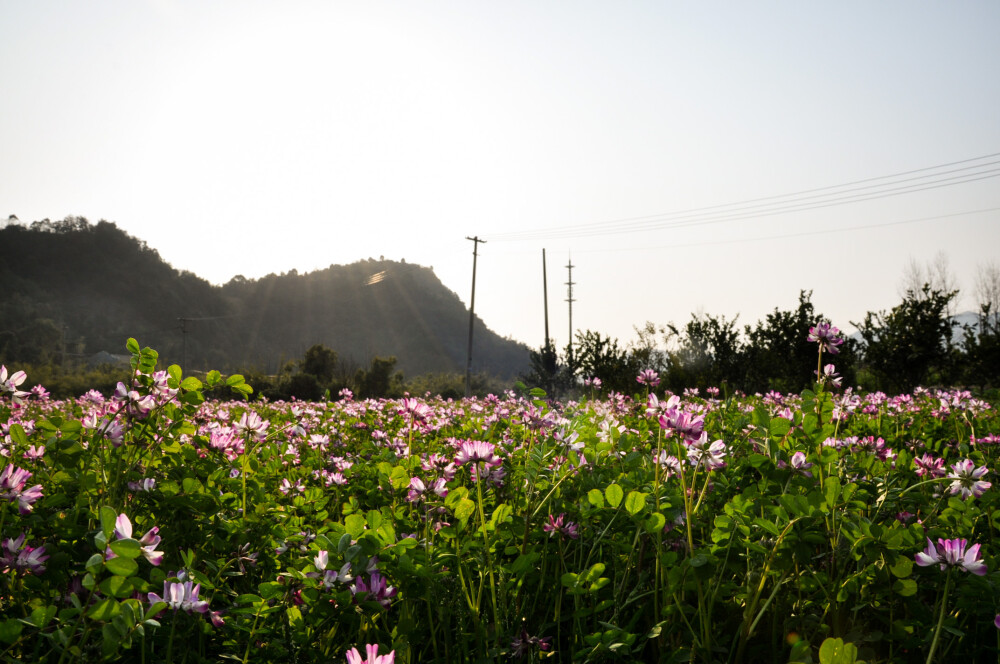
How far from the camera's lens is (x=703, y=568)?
158 centimetres

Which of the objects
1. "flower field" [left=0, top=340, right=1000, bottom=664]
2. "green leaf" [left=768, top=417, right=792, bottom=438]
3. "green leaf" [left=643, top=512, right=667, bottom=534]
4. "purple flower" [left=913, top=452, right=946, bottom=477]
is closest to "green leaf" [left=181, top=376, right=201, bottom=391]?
"flower field" [left=0, top=340, right=1000, bottom=664]

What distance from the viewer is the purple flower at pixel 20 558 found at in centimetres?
154

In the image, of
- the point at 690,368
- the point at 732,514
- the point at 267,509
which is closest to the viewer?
the point at 732,514

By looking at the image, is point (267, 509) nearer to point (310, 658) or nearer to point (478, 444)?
point (310, 658)

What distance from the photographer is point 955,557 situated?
149cm

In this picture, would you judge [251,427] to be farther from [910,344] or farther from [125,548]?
[910,344]

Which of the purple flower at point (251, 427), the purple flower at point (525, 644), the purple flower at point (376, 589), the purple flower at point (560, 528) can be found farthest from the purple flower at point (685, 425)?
the purple flower at point (251, 427)

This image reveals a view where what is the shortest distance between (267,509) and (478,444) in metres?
0.96

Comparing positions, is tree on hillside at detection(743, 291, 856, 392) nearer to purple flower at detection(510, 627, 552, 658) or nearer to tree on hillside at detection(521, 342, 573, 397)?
tree on hillside at detection(521, 342, 573, 397)

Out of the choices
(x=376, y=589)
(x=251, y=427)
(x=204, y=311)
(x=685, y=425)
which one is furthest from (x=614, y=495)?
(x=204, y=311)

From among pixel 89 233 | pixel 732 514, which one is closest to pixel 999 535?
pixel 732 514

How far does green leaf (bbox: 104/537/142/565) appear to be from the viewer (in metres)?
1.08

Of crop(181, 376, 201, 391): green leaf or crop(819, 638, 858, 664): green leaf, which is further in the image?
crop(181, 376, 201, 391): green leaf

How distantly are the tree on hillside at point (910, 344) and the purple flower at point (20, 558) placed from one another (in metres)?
22.7
